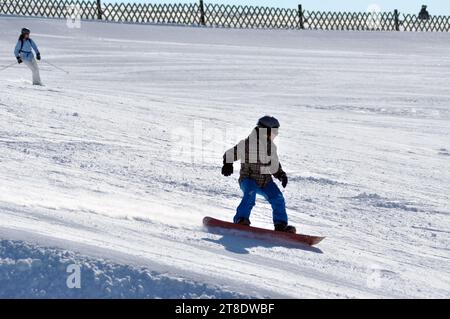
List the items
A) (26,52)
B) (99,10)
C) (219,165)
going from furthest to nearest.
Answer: (99,10), (26,52), (219,165)

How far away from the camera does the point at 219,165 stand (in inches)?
509

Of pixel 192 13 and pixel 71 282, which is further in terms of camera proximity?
pixel 192 13

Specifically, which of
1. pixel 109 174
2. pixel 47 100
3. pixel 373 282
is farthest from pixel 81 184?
pixel 47 100

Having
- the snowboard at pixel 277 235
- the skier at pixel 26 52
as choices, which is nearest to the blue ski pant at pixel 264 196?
the snowboard at pixel 277 235

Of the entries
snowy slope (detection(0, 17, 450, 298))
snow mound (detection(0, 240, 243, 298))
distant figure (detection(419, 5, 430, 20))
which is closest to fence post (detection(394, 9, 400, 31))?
distant figure (detection(419, 5, 430, 20))

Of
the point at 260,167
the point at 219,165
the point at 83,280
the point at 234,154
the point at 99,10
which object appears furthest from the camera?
the point at 99,10

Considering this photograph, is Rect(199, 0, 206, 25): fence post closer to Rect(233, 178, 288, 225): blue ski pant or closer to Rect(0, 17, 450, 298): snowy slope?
Rect(0, 17, 450, 298): snowy slope

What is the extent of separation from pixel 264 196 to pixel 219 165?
13.4 feet

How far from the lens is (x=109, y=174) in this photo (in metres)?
11.6

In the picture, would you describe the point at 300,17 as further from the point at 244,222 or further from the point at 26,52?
the point at 244,222

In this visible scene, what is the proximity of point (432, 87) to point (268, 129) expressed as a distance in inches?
643

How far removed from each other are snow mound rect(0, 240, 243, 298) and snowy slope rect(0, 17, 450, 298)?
0.03m

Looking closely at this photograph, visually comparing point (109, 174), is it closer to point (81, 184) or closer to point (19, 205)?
point (81, 184)

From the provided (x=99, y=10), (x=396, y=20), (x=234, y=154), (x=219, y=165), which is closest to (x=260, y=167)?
(x=234, y=154)
